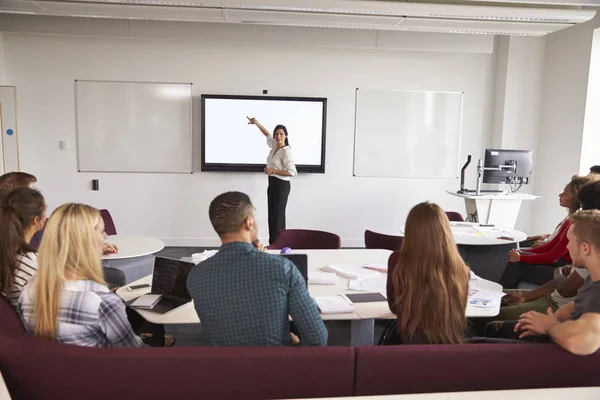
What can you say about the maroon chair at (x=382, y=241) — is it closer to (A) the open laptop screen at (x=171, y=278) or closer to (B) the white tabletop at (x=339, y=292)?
(B) the white tabletop at (x=339, y=292)

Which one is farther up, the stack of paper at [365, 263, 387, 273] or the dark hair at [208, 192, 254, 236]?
the dark hair at [208, 192, 254, 236]

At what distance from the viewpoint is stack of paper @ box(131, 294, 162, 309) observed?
2082 mm

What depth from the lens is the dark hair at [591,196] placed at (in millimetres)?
2700

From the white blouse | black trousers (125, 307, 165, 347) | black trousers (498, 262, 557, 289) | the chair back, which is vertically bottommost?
black trousers (125, 307, 165, 347)

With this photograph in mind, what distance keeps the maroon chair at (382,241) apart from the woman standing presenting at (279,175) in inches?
82.4

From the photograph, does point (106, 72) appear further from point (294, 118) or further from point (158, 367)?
point (158, 367)

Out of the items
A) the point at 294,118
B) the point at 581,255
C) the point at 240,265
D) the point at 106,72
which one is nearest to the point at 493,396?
the point at 581,255

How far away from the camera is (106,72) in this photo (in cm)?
595

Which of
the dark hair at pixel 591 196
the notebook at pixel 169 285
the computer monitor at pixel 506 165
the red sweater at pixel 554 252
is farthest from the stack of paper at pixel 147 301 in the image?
the computer monitor at pixel 506 165

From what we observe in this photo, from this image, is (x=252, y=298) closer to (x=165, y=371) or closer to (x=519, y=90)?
(x=165, y=371)

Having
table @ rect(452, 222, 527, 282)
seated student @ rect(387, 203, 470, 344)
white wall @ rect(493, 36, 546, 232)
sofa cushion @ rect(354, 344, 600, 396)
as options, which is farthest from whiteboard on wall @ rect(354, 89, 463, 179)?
sofa cushion @ rect(354, 344, 600, 396)

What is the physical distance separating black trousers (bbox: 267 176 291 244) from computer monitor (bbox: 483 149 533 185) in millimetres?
2398

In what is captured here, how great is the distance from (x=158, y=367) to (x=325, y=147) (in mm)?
5056

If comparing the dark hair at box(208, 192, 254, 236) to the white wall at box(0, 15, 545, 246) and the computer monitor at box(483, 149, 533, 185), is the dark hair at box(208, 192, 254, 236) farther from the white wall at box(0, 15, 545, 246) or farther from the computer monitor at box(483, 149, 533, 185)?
the white wall at box(0, 15, 545, 246)
